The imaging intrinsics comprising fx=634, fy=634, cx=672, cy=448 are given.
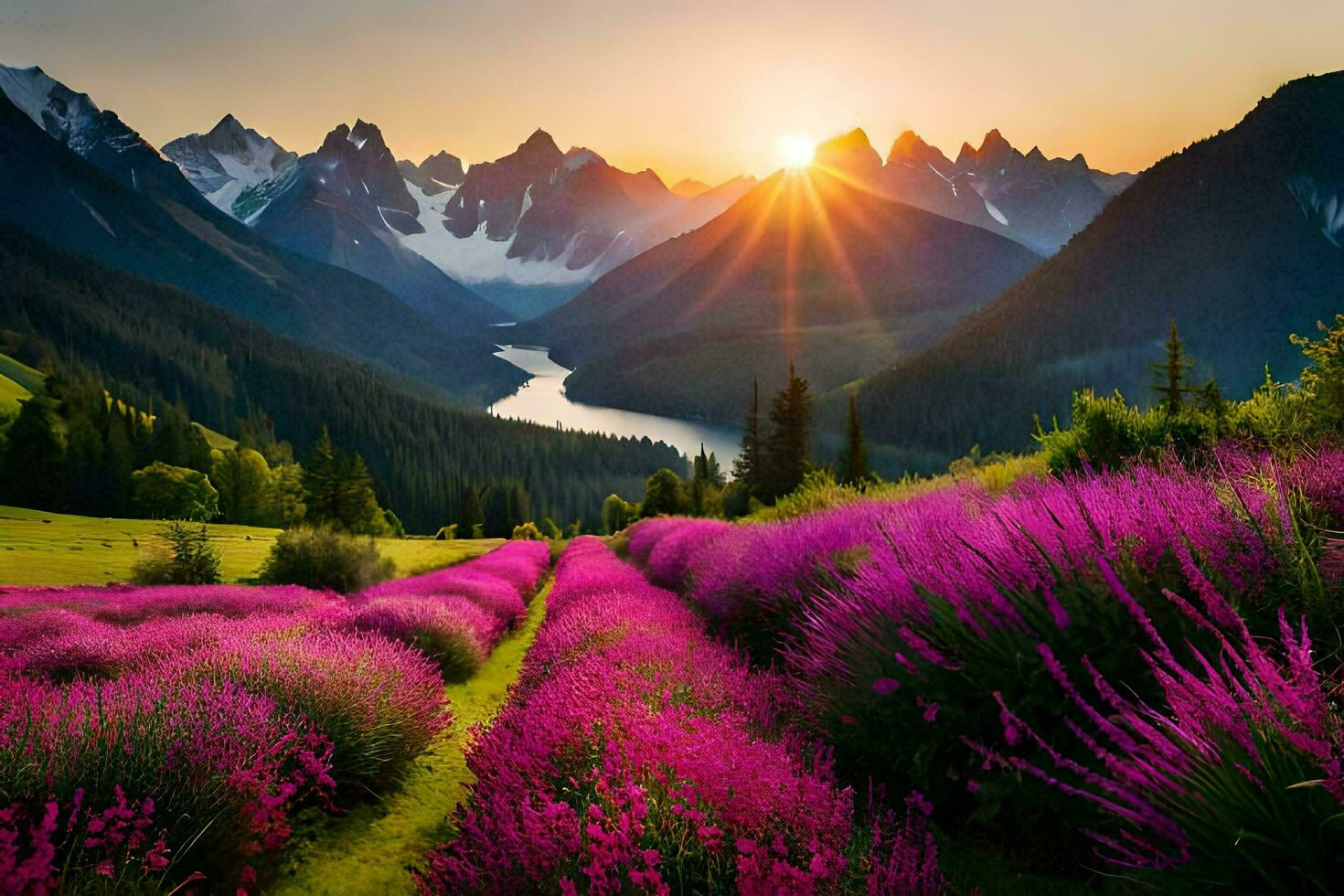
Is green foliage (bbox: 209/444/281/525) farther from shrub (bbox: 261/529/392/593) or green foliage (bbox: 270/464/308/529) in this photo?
shrub (bbox: 261/529/392/593)

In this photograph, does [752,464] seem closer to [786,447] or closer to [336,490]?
[786,447]

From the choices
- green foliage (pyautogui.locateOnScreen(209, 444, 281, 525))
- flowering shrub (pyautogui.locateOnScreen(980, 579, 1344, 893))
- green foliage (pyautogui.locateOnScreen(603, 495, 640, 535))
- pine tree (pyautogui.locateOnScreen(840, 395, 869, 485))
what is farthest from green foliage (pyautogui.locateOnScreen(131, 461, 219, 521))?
pine tree (pyautogui.locateOnScreen(840, 395, 869, 485))

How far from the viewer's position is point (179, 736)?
3.84 m

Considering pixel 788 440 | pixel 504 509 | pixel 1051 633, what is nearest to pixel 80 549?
pixel 1051 633

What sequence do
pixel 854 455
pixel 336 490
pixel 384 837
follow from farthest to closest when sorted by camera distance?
1. pixel 854 455
2. pixel 336 490
3. pixel 384 837

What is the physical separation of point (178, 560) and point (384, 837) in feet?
52.3

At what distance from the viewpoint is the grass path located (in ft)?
13.2

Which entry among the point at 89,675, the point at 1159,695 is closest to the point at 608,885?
the point at 1159,695

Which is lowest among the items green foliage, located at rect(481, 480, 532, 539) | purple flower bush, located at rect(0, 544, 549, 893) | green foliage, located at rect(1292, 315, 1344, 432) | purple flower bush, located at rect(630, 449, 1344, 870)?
green foliage, located at rect(481, 480, 532, 539)

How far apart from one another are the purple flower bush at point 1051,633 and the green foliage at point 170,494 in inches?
1634

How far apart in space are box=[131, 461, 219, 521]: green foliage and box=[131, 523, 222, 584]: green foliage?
867 inches

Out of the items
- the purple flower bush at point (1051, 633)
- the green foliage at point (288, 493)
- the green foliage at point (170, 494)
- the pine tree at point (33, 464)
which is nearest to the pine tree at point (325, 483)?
the green foliage at point (288, 493)

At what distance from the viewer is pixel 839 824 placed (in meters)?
2.69

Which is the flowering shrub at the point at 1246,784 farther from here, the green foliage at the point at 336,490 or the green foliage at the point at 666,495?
the green foliage at the point at 336,490
